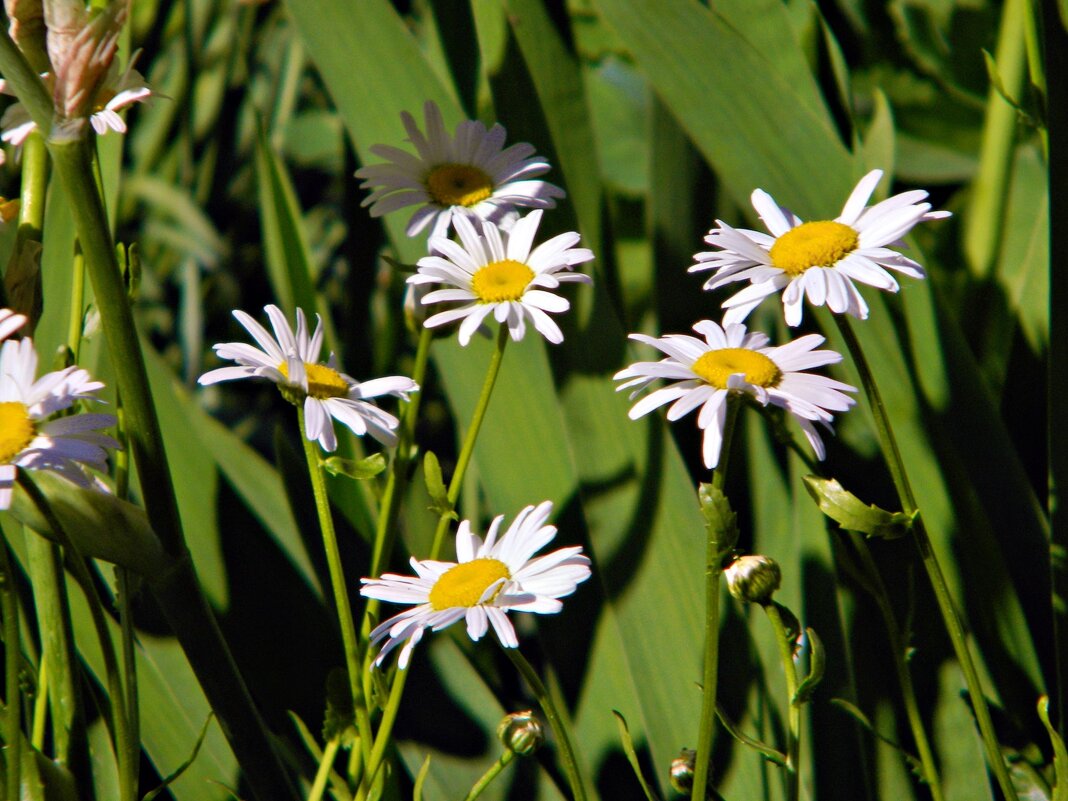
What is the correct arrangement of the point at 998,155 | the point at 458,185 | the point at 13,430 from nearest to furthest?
the point at 13,430
the point at 458,185
the point at 998,155

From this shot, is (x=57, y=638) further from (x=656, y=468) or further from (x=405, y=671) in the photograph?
(x=656, y=468)

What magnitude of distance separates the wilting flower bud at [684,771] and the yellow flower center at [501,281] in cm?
16

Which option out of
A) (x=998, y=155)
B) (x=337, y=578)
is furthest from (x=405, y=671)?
(x=998, y=155)

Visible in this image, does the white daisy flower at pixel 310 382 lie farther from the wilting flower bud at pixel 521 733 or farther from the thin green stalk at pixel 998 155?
the thin green stalk at pixel 998 155

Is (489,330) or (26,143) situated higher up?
(26,143)

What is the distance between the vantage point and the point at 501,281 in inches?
12.6

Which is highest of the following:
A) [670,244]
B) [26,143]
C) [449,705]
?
[26,143]

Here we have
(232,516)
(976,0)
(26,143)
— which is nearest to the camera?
(26,143)

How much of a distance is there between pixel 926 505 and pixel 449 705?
9.0 inches

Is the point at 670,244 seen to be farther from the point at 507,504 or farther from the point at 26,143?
the point at 26,143

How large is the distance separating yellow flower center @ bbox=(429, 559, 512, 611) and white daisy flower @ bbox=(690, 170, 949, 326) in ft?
0.33

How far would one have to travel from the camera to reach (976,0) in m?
0.73

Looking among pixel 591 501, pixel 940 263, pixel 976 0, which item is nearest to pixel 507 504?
pixel 591 501

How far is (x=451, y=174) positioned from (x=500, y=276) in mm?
72
